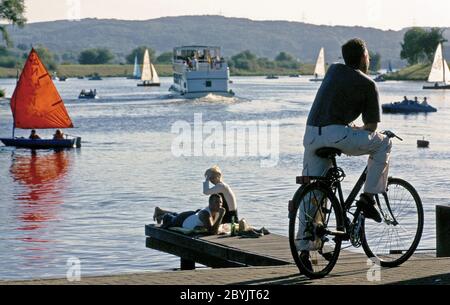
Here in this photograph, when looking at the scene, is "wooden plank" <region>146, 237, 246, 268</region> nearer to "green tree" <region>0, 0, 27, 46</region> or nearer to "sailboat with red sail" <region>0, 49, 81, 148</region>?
"sailboat with red sail" <region>0, 49, 81, 148</region>

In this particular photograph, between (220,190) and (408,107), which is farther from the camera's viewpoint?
(408,107)

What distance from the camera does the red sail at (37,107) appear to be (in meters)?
60.6

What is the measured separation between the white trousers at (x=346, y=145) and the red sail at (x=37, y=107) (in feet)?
166

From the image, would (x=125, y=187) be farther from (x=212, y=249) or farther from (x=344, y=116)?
(x=344, y=116)

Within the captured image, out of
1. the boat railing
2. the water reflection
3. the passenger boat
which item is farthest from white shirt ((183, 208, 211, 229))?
the boat railing

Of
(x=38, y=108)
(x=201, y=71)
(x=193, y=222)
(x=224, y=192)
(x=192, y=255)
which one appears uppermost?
(x=224, y=192)

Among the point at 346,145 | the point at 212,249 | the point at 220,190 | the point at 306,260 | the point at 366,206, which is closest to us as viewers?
the point at 306,260

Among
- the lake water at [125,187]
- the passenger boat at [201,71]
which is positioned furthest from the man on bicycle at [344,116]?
the passenger boat at [201,71]

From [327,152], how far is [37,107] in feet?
169

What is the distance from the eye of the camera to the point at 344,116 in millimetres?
10656

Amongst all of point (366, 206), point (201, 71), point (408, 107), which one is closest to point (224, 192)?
point (366, 206)

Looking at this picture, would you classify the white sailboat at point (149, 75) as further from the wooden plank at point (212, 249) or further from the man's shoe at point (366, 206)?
the man's shoe at point (366, 206)

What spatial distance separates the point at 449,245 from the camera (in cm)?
1329
